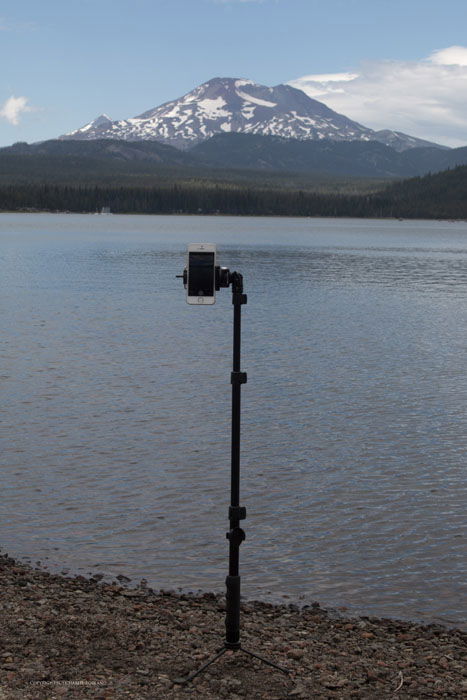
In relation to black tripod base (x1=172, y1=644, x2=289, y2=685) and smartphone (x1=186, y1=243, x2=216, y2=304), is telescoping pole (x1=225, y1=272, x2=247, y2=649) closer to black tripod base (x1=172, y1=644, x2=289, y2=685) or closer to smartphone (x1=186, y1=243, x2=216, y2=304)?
black tripod base (x1=172, y1=644, x2=289, y2=685)

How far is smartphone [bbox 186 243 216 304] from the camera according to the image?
10.0 m

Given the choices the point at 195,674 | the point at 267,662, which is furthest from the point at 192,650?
the point at 267,662

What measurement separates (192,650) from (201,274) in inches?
171

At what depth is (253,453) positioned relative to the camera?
2158cm

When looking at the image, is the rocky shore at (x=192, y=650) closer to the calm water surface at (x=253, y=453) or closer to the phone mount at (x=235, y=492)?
the phone mount at (x=235, y=492)

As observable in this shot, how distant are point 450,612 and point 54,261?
91.4 m

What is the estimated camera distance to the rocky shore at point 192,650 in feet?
31.0

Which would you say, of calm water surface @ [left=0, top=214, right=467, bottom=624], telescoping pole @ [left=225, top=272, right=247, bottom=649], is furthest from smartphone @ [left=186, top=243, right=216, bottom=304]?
calm water surface @ [left=0, top=214, right=467, bottom=624]

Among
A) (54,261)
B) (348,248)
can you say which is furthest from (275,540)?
(348,248)

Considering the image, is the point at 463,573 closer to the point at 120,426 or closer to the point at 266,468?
the point at 266,468

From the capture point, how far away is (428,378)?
1273 inches

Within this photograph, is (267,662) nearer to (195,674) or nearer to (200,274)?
(195,674)

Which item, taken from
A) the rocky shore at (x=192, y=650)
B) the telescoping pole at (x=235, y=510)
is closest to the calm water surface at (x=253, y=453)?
the rocky shore at (x=192, y=650)

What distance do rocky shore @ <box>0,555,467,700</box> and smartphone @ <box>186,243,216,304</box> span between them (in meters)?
4.08
